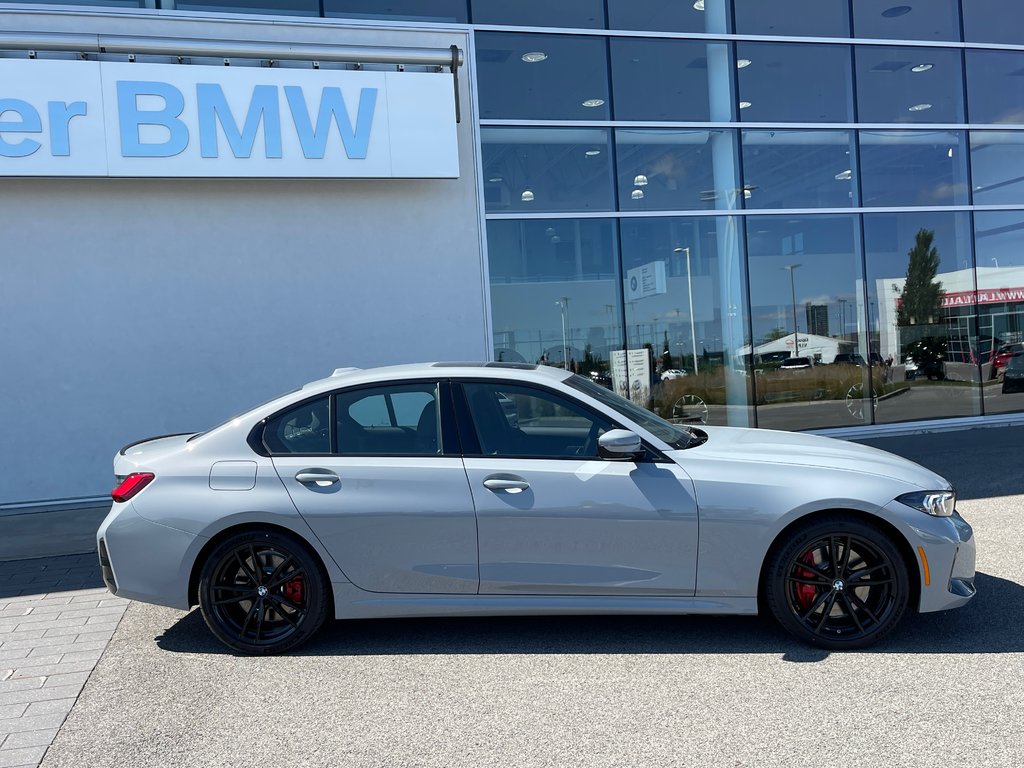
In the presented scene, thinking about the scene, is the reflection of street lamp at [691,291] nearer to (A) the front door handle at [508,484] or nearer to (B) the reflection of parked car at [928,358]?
(B) the reflection of parked car at [928,358]

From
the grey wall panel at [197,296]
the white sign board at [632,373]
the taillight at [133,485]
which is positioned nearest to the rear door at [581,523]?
the taillight at [133,485]

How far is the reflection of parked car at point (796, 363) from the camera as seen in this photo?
489 inches

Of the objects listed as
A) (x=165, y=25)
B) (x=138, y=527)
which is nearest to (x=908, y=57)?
(x=165, y=25)

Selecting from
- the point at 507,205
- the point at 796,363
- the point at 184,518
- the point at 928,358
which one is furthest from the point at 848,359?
the point at 184,518

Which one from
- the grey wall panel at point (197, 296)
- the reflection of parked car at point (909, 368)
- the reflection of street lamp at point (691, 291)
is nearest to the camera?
the grey wall panel at point (197, 296)

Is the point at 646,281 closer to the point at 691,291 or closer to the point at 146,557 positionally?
the point at 691,291

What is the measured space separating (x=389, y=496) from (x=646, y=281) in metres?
8.18

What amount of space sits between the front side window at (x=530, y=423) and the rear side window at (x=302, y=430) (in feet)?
2.65

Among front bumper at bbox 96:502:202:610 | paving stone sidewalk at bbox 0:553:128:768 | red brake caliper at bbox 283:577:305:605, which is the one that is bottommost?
paving stone sidewalk at bbox 0:553:128:768

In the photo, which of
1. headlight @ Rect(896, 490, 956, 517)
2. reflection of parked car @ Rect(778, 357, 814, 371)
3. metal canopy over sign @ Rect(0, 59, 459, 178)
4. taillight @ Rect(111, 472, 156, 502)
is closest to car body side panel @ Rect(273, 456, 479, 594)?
taillight @ Rect(111, 472, 156, 502)

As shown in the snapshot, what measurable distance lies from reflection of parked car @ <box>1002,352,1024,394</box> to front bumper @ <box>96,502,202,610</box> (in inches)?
520

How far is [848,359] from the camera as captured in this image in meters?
12.8

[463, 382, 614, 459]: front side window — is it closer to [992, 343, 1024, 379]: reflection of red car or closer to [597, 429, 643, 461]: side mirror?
[597, 429, 643, 461]: side mirror

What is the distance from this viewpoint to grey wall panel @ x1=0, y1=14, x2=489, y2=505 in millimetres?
9266
